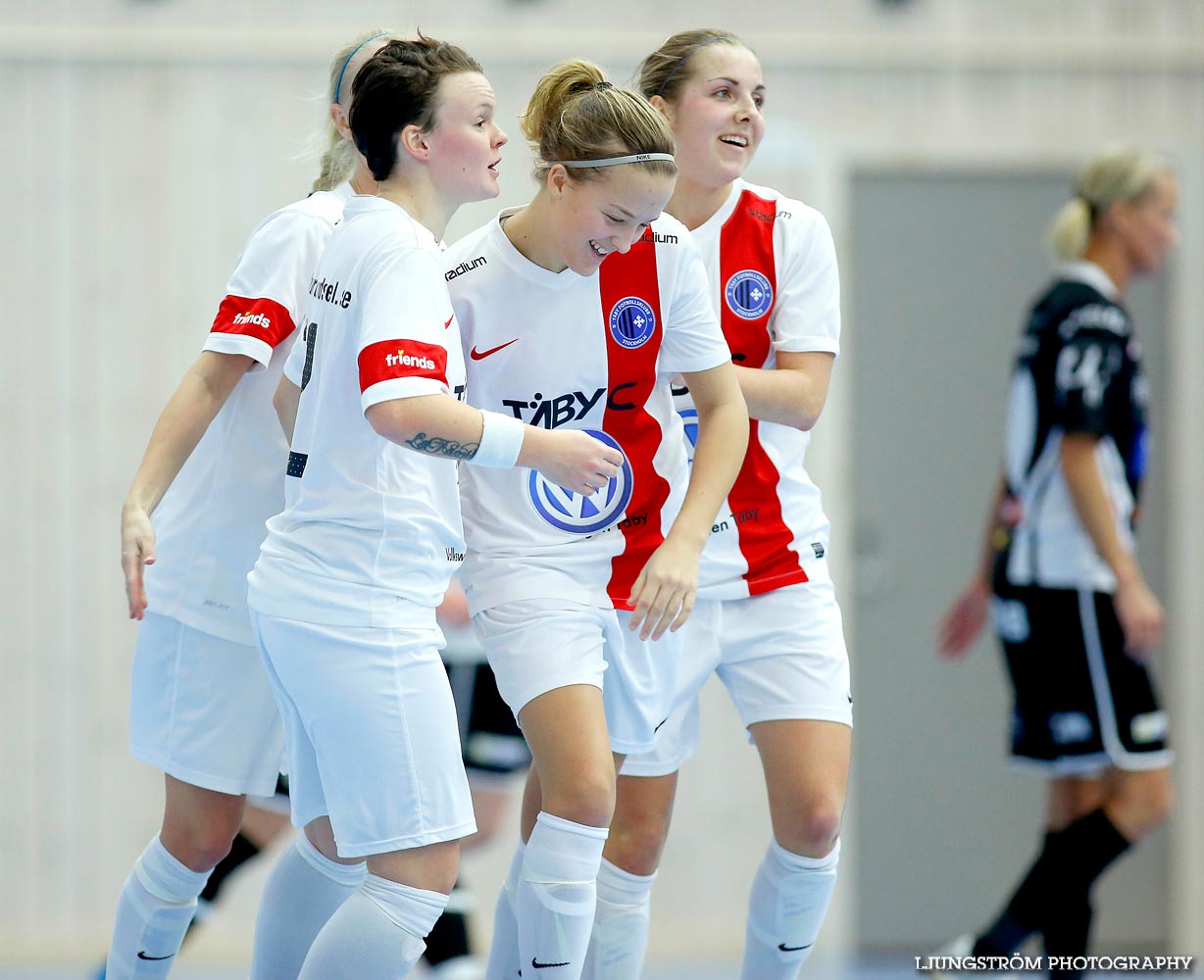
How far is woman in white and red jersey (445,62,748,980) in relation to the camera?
7.95 ft

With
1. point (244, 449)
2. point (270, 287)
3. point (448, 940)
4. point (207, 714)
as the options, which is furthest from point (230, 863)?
point (270, 287)

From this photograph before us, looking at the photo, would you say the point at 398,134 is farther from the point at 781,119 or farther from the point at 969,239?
the point at 969,239

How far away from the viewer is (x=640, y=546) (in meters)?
2.69

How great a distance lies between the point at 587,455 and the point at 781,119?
340cm

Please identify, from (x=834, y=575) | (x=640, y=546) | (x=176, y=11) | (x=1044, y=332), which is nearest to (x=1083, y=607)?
(x=1044, y=332)

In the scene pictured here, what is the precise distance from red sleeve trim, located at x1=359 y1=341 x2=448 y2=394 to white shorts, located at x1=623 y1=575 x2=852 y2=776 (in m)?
0.93

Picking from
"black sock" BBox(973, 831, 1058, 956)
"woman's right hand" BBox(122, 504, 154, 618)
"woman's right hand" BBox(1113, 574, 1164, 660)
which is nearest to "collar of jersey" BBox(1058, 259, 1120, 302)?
"woman's right hand" BBox(1113, 574, 1164, 660)

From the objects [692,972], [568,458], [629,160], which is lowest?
[692,972]

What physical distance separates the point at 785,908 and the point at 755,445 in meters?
0.87

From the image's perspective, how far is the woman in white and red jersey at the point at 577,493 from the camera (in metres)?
2.42

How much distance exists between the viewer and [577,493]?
95.2 inches

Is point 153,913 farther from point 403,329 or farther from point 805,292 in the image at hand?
point 805,292

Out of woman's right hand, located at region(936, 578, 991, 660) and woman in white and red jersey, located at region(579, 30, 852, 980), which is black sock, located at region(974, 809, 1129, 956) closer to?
woman's right hand, located at region(936, 578, 991, 660)

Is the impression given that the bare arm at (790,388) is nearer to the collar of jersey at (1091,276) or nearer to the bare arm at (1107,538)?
the bare arm at (1107,538)
